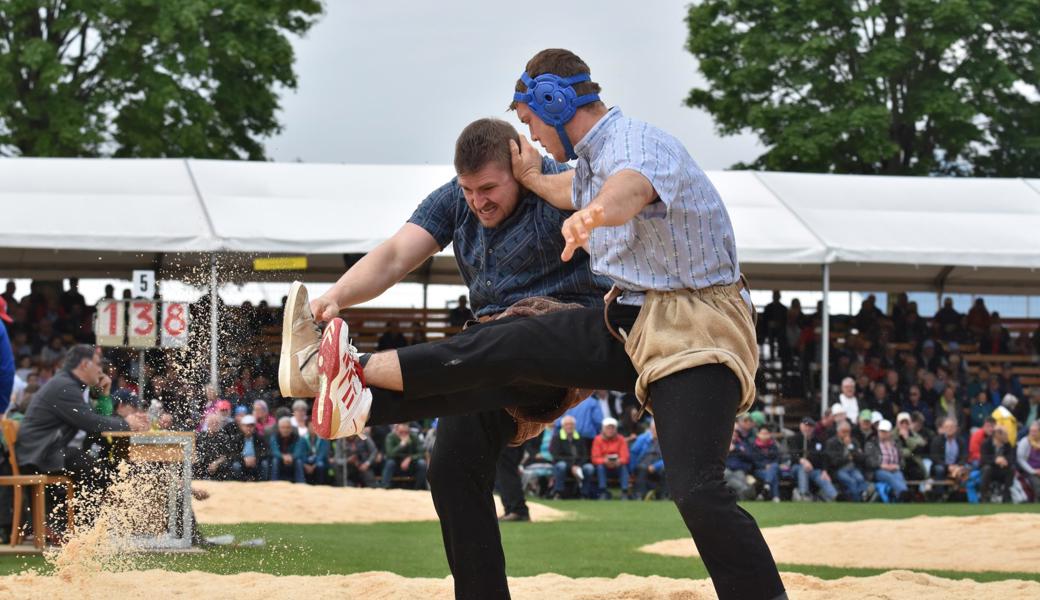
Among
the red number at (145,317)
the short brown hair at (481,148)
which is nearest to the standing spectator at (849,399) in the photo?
the red number at (145,317)

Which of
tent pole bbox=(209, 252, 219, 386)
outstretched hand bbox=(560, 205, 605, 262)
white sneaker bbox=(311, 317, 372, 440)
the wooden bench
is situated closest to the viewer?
outstretched hand bbox=(560, 205, 605, 262)

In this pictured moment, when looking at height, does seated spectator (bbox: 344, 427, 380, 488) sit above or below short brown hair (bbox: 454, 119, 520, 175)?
below

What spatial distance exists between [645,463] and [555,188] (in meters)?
11.7

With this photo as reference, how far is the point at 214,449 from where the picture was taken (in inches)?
489

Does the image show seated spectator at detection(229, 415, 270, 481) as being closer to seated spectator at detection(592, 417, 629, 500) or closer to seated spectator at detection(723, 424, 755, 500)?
seated spectator at detection(592, 417, 629, 500)

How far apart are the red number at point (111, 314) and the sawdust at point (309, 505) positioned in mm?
1760

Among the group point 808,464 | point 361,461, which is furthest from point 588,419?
point 361,461

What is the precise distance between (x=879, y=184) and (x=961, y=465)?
538 cm

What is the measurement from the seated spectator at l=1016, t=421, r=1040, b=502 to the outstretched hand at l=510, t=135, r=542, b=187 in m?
13.3

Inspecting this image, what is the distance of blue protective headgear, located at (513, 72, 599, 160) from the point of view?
432 cm

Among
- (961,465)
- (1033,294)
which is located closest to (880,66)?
(1033,294)

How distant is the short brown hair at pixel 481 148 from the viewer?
4.60 m

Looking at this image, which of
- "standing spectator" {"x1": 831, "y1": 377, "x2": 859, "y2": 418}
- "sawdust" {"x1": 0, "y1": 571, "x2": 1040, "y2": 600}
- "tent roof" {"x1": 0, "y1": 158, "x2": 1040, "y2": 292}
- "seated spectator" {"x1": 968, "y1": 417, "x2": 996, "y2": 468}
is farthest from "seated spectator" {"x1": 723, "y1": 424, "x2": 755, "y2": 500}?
"sawdust" {"x1": 0, "y1": 571, "x2": 1040, "y2": 600}

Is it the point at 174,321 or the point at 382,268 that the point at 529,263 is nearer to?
the point at 382,268
